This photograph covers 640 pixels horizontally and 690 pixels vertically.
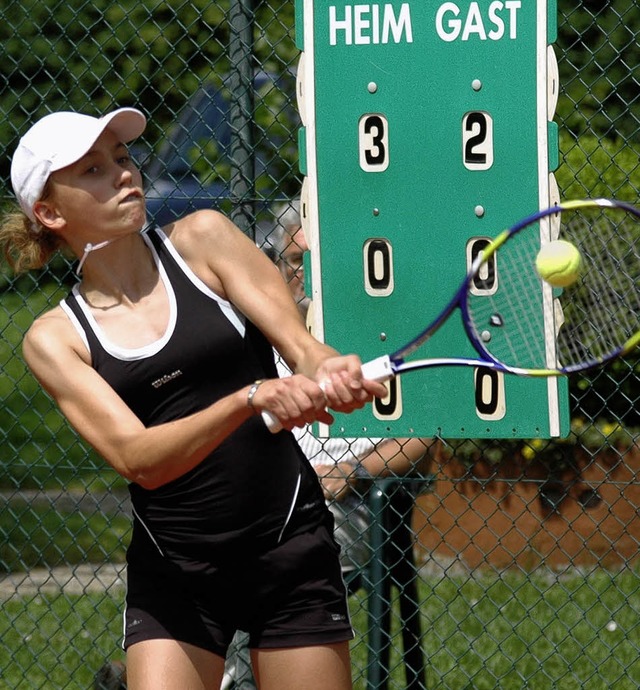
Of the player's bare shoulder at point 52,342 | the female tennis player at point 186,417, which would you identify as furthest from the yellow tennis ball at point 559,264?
the player's bare shoulder at point 52,342

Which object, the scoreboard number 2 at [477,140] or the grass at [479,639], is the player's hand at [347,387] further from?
the grass at [479,639]

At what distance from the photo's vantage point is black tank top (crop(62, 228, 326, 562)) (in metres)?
2.73

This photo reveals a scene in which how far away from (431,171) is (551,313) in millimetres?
522

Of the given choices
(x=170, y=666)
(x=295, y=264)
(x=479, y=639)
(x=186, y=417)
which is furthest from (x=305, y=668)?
(x=479, y=639)

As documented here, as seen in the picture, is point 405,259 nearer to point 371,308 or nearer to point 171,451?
point 371,308

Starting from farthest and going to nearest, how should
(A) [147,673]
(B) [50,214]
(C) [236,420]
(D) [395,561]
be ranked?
(D) [395,561], (B) [50,214], (A) [147,673], (C) [236,420]

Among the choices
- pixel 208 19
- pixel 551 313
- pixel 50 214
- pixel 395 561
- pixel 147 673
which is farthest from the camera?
pixel 208 19

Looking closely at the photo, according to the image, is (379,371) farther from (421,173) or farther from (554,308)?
(421,173)

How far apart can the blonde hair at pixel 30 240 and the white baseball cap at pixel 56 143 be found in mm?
108

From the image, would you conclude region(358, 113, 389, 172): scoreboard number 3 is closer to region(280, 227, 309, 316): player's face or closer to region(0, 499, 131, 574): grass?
region(280, 227, 309, 316): player's face

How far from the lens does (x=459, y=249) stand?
365cm

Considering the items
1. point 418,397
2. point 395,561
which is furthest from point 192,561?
point 395,561

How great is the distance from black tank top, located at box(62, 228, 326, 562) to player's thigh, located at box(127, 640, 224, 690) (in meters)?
0.19

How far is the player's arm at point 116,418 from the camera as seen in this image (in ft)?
8.24
